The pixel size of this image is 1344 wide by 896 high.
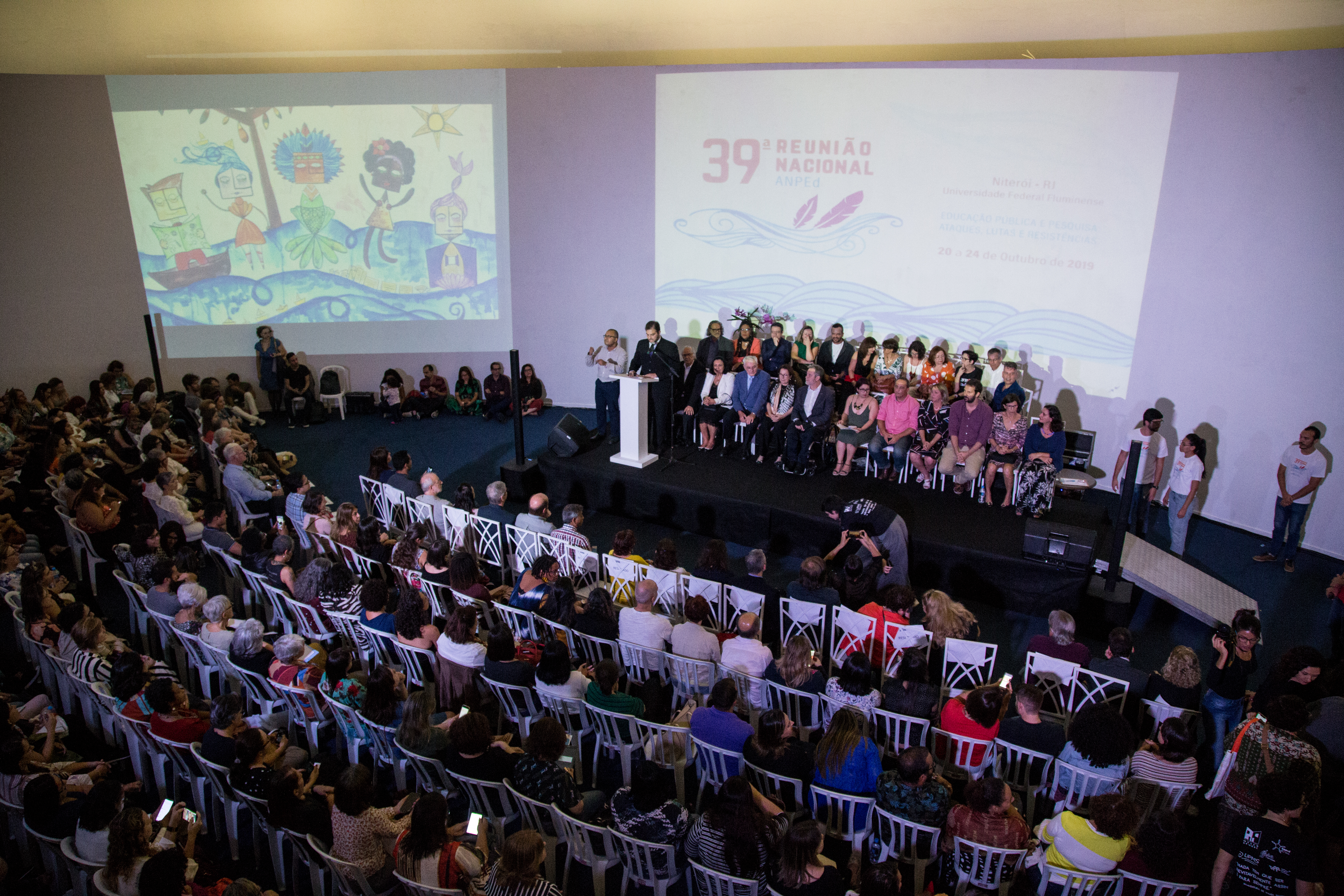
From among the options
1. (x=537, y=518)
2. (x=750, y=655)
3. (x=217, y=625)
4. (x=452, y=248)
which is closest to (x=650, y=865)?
(x=750, y=655)

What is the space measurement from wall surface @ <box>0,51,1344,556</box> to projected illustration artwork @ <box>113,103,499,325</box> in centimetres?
35

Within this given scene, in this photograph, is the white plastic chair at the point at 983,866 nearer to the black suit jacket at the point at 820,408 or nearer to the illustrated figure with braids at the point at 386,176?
the black suit jacket at the point at 820,408

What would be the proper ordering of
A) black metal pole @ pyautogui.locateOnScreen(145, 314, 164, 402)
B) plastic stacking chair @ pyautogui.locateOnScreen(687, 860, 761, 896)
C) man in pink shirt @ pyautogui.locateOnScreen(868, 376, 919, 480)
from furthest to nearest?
1. black metal pole @ pyautogui.locateOnScreen(145, 314, 164, 402)
2. man in pink shirt @ pyautogui.locateOnScreen(868, 376, 919, 480)
3. plastic stacking chair @ pyautogui.locateOnScreen(687, 860, 761, 896)

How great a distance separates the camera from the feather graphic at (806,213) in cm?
926

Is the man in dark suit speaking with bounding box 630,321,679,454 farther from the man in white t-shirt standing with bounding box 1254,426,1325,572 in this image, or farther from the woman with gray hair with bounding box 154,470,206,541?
the man in white t-shirt standing with bounding box 1254,426,1325,572

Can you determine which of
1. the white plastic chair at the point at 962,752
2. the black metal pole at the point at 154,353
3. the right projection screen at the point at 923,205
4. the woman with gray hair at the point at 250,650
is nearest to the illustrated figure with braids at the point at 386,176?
the black metal pole at the point at 154,353

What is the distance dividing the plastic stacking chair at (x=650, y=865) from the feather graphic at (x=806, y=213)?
23.2ft

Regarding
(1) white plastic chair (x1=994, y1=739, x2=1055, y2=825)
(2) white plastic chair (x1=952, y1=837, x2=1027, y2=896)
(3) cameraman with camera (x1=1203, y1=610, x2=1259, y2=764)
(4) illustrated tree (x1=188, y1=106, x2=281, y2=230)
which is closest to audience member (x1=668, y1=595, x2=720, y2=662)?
(1) white plastic chair (x1=994, y1=739, x2=1055, y2=825)

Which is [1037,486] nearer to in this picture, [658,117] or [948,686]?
[948,686]

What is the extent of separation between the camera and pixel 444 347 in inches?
432

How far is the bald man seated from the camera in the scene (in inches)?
243

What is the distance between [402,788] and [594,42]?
8.32 metres

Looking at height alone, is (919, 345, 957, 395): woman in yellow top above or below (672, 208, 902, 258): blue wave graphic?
below

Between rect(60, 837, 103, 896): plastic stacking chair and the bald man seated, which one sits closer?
rect(60, 837, 103, 896): plastic stacking chair
